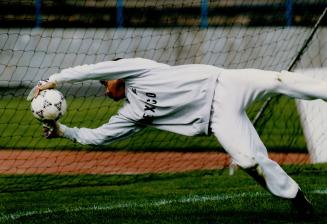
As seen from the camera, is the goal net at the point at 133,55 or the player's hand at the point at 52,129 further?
the goal net at the point at 133,55

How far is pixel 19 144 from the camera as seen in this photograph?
12047mm

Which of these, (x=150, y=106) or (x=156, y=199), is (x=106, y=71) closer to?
(x=150, y=106)

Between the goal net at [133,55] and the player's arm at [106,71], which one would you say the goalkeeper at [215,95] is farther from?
the goal net at [133,55]

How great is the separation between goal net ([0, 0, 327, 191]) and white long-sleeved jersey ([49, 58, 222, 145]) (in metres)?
3.53

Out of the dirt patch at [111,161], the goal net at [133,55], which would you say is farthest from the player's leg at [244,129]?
the dirt patch at [111,161]

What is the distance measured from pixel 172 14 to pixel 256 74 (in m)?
12.0

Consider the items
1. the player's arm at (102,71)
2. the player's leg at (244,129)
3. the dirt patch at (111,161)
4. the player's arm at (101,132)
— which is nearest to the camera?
the player's leg at (244,129)

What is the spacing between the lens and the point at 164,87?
6480mm

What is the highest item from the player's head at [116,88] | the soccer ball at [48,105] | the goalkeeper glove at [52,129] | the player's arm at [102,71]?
the player's arm at [102,71]

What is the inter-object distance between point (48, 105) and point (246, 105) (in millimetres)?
1516

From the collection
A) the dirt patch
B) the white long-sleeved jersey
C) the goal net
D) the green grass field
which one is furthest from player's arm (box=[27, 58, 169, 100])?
the goal net

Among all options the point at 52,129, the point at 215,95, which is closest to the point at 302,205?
the point at 215,95

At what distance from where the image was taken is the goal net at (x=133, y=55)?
11.2 metres

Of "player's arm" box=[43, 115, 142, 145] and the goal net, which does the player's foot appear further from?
the goal net
